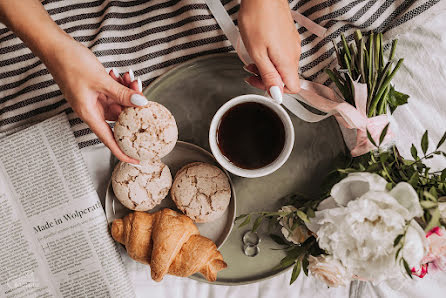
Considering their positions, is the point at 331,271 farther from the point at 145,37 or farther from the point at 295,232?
the point at 145,37

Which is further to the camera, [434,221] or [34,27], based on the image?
[34,27]

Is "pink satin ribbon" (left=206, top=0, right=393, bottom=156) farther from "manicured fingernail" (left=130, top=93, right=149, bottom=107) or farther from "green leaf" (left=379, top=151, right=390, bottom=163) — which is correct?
"manicured fingernail" (left=130, top=93, right=149, bottom=107)

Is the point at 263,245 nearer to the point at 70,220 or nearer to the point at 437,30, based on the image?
the point at 70,220

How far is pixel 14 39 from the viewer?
91 cm

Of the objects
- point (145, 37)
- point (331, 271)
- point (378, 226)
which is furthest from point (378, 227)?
point (145, 37)

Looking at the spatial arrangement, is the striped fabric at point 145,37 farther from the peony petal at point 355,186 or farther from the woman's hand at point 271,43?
the peony petal at point 355,186

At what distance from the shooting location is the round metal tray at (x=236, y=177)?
86 centimetres

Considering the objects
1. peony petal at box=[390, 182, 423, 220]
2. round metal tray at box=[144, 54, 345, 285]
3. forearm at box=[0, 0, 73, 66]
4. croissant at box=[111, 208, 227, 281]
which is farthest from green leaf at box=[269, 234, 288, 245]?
forearm at box=[0, 0, 73, 66]

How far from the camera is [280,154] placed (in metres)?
0.79

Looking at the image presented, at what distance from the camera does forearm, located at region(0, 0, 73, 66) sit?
2.45 ft

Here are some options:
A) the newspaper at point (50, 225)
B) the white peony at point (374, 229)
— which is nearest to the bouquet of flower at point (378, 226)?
the white peony at point (374, 229)

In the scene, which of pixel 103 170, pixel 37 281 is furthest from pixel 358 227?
pixel 37 281

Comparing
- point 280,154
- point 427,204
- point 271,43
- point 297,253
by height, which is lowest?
point 297,253

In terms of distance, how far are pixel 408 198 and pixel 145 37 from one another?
0.70 m
